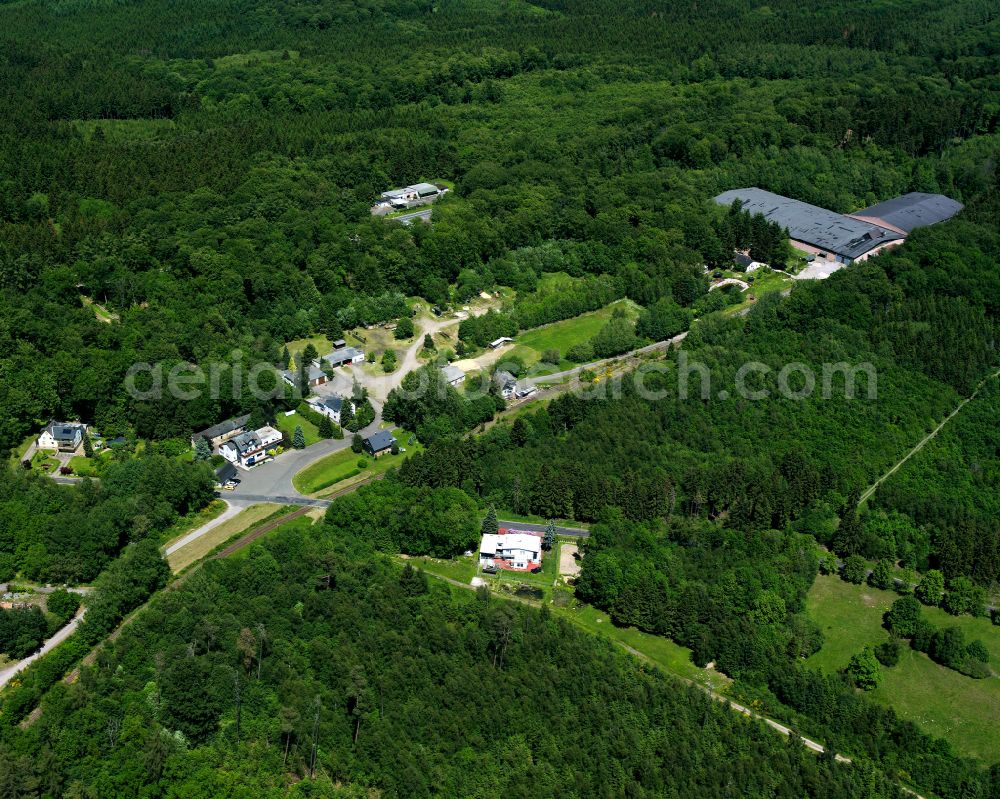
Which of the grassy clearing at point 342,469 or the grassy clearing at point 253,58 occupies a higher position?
the grassy clearing at point 342,469

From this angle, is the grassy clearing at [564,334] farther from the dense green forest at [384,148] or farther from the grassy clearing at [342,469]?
the grassy clearing at [342,469]

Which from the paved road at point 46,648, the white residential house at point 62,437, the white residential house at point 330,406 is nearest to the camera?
the paved road at point 46,648

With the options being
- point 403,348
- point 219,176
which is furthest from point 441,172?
point 403,348

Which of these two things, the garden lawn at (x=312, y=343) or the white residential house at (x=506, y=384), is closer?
the white residential house at (x=506, y=384)

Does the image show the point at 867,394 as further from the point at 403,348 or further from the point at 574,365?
the point at 403,348

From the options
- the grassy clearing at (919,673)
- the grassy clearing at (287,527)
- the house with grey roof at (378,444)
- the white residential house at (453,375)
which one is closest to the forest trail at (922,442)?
the grassy clearing at (919,673)

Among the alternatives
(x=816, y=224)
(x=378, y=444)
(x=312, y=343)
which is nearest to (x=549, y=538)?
(x=378, y=444)

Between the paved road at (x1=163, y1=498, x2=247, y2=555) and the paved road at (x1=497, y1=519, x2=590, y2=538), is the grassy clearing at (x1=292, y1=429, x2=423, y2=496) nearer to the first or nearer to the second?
the paved road at (x1=163, y1=498, x2=247, y2=555)

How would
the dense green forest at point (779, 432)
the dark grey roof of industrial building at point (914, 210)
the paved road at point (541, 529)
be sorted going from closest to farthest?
1. the paved road at point (541, 529)
2. the dense green forest at point (779, 432)
3. the dark grey roof of industrial building at point (914, 210)
